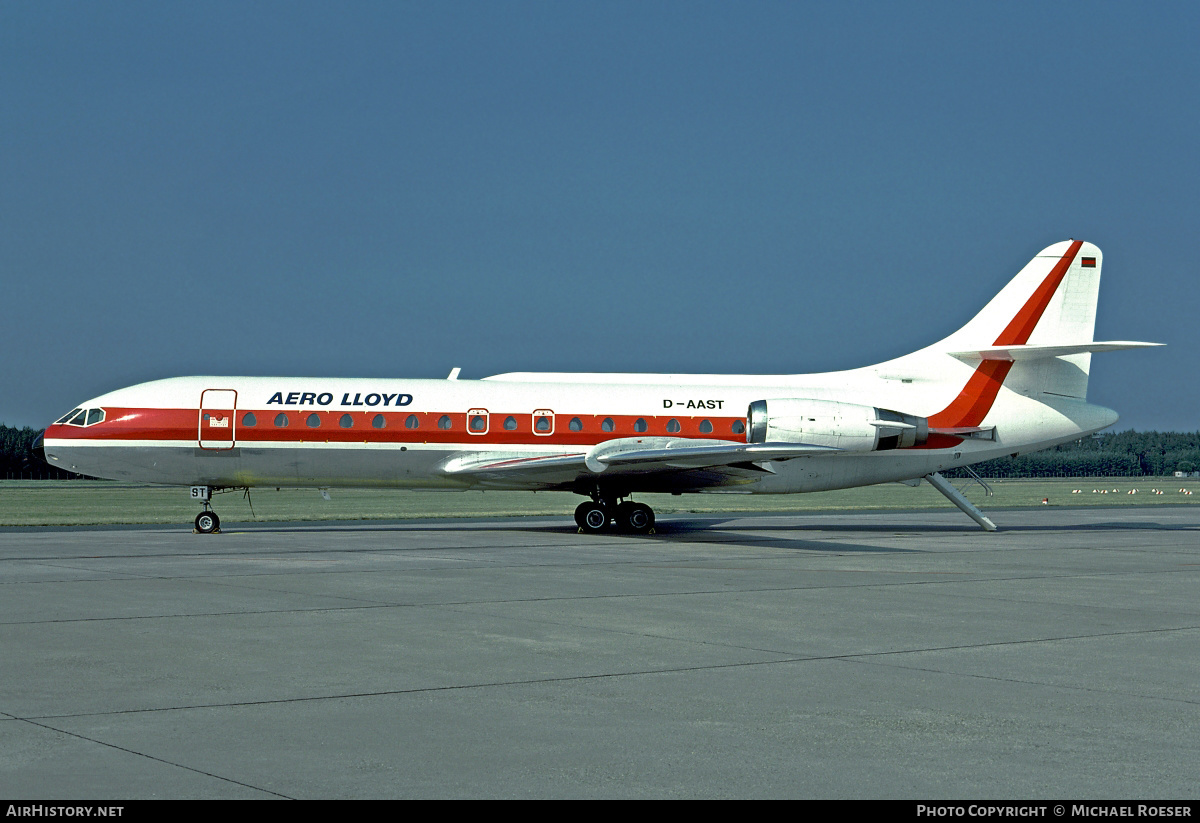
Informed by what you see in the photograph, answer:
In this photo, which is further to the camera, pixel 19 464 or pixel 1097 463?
pixel 1097 463

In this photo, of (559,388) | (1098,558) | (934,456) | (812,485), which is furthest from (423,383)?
(1098,558)

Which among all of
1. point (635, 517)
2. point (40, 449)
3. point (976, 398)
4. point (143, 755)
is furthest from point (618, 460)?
point (143, 755)

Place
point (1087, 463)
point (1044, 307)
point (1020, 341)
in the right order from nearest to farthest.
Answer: point (1020, 341), point (1044, 307), point (1087, 463)

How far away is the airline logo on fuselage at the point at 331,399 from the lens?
2853 centimetres

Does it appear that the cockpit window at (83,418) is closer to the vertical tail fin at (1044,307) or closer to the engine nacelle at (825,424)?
the engine nacelle at (825,424)

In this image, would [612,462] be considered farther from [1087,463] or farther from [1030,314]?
[1087,463]

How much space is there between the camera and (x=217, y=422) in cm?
2812

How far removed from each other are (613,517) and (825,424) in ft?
19.6

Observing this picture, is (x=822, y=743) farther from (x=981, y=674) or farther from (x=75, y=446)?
(x=75, y=446)

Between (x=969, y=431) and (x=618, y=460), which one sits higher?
(x=969, y=431)

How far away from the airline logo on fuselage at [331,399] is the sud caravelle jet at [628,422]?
→ 0.04m

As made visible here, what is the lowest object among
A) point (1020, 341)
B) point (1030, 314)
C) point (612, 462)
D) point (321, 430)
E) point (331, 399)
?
point (612, 462)

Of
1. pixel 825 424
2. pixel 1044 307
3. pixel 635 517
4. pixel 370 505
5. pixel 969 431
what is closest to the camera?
pixel 825 424

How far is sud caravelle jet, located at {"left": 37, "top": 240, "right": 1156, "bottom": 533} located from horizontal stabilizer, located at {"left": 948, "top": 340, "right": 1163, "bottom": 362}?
0.17 feet
